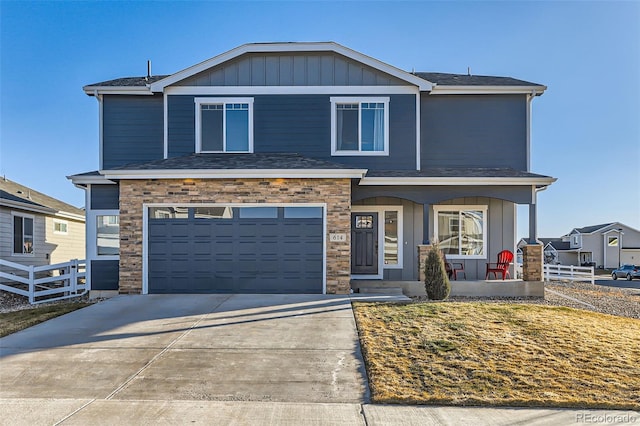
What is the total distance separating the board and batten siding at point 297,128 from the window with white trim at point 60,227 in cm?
875

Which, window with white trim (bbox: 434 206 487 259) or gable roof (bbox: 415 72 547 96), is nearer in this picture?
gable roof (bbox: 415 72 547 96)

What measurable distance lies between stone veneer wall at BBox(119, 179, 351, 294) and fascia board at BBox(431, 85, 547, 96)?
16.3ft

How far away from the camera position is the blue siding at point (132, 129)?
43.0ft

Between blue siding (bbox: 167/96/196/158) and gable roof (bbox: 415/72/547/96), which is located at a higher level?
gable roof (bbox: 415/72/547/96)

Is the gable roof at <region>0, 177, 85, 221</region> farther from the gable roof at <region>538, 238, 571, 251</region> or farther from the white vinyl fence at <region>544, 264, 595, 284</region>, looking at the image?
the gable roof at <region>538, 238, 571, 251</region>

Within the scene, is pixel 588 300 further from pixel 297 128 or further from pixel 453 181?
pixel 297 128

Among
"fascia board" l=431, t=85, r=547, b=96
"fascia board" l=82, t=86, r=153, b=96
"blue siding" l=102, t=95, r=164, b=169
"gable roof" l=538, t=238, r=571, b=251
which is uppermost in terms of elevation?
"fascia board" l=431, t=85, r=547, b=96

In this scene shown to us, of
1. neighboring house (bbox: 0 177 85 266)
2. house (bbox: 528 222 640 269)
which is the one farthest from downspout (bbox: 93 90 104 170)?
house (bbox: 528 222 640 269)

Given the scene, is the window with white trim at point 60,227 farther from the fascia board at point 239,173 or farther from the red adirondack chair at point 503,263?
the red adirondack chair at point 503,263

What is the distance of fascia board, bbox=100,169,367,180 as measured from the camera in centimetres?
1074

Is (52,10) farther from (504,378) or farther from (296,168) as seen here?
(504,378)

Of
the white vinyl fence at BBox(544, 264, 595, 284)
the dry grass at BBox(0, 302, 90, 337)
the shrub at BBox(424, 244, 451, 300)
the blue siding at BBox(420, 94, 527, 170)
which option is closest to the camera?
the dry grass at BBox(0, 302, 90, 337)

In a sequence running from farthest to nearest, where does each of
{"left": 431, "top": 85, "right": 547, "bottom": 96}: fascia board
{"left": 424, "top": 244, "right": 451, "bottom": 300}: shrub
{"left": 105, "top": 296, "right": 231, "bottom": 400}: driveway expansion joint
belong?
{"left": 431, "top": 85, "right": 547, "bottom": 96}: fascia board
{"left": 424, "top": 244, "right": 451, "bottom": 300}: shrub
{"left": 105, "top": 296, "right": 231, "bottom": 400}: driveway expansion joint

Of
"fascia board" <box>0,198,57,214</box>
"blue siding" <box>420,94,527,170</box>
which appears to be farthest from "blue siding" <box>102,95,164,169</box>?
"blue siding" <box>420,94,527,170</box>
